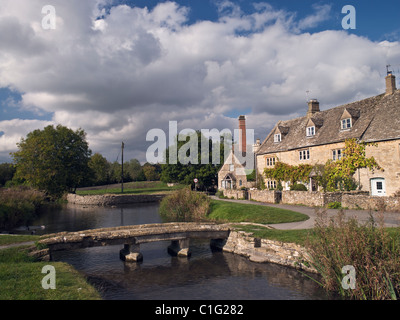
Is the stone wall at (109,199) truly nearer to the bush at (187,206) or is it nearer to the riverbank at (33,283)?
the bush at (187,206)

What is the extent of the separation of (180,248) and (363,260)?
978 centimetres

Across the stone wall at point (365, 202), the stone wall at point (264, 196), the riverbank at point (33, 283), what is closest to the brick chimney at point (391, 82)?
the stone wall at point (365, 202)

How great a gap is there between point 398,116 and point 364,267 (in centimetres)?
2265

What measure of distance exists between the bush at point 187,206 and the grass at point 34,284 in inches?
731

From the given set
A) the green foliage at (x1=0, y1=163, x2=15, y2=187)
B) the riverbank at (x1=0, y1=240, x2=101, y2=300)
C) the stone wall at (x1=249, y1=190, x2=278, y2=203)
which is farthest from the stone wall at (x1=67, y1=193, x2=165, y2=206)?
the riverbank at (x1=0, y1=240, x2=101, y2=300)

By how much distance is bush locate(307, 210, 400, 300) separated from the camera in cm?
891

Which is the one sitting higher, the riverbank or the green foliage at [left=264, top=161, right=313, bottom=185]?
the green foliage at [left=264, top=161, right=313, bottom=185]

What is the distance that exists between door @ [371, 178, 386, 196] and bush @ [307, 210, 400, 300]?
61.4 ft

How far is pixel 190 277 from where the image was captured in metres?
12.8

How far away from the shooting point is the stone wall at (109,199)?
46375 mm

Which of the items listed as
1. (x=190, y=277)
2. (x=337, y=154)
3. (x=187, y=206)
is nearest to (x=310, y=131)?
(x=337, y=154)

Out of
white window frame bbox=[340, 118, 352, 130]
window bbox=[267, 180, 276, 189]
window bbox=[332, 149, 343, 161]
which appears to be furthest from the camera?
window bbox=[267, 180, 276, 189]

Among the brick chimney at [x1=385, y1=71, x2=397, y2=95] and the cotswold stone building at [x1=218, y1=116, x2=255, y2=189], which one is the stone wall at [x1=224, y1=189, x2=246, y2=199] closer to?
the cotswold stone building at [x1=218, y1=116, x2=255, y2=189]
